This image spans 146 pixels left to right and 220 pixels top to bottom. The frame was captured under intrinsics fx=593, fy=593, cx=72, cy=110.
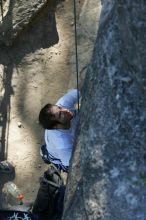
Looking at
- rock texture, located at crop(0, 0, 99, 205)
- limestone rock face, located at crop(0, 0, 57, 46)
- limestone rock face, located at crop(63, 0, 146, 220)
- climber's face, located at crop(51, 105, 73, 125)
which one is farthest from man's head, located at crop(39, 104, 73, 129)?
limestone rock face, located at crop(0, 0, 57, 46)

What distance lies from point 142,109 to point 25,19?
2.78m

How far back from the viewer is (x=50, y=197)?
4254 mm

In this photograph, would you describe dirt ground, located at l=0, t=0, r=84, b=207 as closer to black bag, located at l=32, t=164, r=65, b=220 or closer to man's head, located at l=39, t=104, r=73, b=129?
black bag, located at l=32, t=164, r=65, b=220

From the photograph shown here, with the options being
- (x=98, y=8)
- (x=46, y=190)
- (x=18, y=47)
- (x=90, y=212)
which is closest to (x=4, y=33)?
(x=18, y=47)

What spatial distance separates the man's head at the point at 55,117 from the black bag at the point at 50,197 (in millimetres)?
374

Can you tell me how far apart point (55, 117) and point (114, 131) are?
1.20m

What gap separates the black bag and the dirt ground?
0.90 m

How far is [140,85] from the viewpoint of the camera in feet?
9.36

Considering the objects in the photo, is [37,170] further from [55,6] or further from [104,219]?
[104,219]

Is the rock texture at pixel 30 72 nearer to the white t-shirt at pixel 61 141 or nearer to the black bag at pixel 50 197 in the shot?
the black bag at pixel 50 197

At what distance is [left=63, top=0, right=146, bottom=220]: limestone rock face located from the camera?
290 centimetres

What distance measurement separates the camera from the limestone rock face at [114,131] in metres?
2.90

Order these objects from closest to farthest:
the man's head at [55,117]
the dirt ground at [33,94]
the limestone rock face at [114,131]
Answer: the limestone rock face at [114,131] < the man's head at [55,117] < the dirt ground at [33,94]

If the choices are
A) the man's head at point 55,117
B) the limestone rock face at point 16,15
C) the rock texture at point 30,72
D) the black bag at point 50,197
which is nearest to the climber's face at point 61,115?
the man's head at point 55,117
